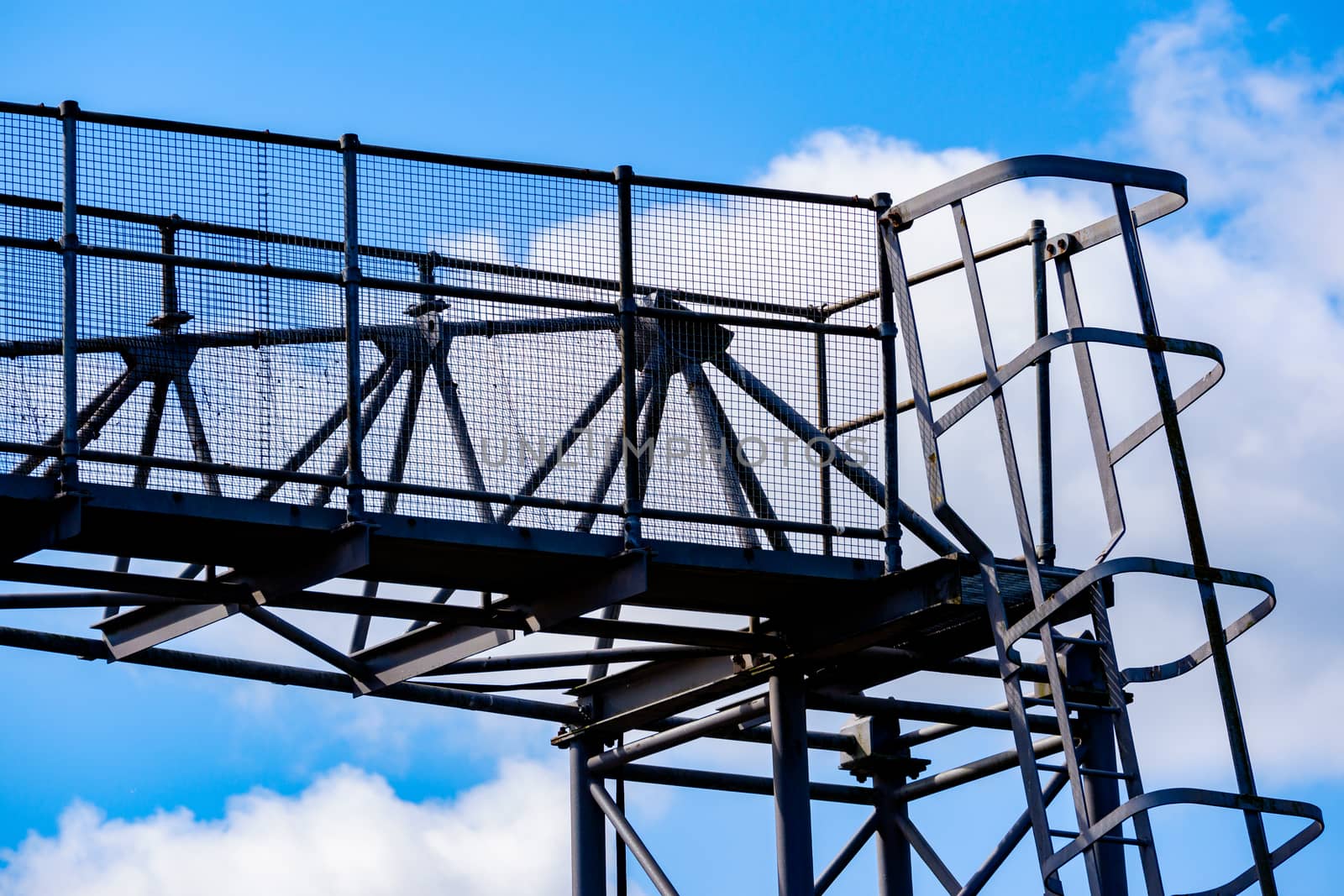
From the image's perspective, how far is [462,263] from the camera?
16.9 meters

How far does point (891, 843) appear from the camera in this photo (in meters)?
22.3

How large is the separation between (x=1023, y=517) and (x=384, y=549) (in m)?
4.83

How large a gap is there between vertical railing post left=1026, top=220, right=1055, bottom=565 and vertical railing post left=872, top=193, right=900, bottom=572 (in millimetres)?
1821

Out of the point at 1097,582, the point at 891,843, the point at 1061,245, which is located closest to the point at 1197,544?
the point at 1097,582

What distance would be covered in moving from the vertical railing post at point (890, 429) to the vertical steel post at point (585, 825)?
14.5 feet

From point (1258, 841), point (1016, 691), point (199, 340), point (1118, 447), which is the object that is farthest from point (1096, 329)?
point (199, 340)

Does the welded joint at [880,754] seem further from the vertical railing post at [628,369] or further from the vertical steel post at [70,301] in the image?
the vertical steel post at [70,301]

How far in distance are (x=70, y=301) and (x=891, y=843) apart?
10.3 m

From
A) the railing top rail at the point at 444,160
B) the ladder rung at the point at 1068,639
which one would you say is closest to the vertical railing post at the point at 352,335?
the railing top rail at the point at 444,160

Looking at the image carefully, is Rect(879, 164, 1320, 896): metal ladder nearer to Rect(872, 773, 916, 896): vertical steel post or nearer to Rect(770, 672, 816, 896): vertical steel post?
Rect(770, 672, 816, 896): vertical steel post

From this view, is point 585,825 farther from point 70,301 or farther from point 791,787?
point 70,301

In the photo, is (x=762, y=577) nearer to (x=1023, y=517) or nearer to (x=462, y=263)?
→ (x=1023, y=517)

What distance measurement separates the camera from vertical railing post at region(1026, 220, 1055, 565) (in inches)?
765

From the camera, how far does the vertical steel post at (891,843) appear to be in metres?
22.1
